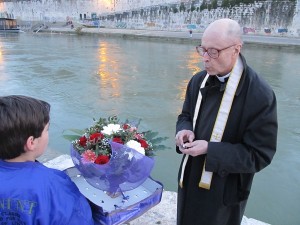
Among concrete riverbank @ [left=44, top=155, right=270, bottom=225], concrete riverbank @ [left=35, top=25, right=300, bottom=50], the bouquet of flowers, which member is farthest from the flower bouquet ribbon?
concrete riverbank @ [left=35, top=25, right=300, bottom=50]

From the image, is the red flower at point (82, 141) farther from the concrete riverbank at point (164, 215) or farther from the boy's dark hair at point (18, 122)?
the concrete riverbank at point (164, 215)

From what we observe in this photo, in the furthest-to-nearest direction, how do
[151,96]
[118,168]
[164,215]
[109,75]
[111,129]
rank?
[109,75] < [151,96] < [164,215] < [111,129] < [118,168]

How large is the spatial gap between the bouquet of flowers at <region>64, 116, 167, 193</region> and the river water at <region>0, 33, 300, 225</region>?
0.52 metres

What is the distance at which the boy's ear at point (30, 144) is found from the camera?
1.24 meters

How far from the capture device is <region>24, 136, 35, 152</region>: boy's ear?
1.24 metres

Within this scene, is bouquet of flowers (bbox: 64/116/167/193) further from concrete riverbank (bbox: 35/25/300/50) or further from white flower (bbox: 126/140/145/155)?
concrete riverbank (bbox: 35/25/300/50)

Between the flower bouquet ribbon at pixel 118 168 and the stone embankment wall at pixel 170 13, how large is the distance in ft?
86.3

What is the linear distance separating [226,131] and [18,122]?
1.03 meters

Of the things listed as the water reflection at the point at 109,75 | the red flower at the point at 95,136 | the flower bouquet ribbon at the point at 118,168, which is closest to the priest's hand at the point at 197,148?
the flower bouquet ribbon at the point at 118,168

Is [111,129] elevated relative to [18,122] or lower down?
lower down

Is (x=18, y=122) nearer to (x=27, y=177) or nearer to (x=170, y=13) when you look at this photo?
(x=27, y=177)

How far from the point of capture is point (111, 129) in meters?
1.64

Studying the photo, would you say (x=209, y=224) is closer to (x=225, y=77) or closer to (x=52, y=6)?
(x=225, y=77)

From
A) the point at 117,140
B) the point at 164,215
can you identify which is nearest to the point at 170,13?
the point at 164,215
